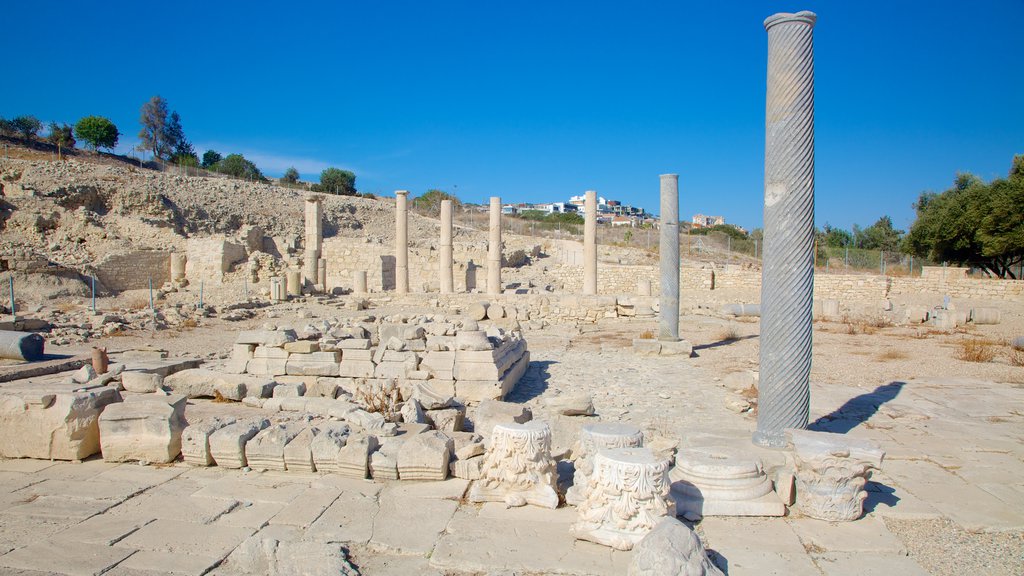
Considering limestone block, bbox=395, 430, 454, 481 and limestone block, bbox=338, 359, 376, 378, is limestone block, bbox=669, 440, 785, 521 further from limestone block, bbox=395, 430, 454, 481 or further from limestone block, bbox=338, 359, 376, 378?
limestone block, bbox=338, 359, 376, 378

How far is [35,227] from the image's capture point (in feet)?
82.6

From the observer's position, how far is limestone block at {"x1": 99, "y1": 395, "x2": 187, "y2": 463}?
5238mm

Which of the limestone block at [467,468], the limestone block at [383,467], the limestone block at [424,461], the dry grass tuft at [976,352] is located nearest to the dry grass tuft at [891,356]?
the dry grass tuft at [976,352]

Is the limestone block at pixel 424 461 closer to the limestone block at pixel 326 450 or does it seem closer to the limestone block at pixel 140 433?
the limestone block at pixel 326 450

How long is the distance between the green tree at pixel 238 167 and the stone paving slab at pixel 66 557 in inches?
2303

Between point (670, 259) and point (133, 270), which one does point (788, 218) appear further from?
point (133, 270)

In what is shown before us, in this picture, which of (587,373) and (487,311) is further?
(487,311)

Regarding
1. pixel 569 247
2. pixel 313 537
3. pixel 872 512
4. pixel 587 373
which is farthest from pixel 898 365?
pixel 569 247

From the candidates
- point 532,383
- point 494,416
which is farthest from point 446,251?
point 494,416

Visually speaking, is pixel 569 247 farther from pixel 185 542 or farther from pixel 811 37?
pixel 185 542

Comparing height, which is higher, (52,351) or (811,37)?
(811,37)

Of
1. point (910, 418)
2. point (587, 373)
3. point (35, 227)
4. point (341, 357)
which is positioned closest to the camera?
point (910, 418)

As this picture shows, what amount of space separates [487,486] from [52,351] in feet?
37.1

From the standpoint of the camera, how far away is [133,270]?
25.5 meters
